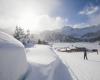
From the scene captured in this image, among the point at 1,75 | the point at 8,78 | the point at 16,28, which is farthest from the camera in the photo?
the point at 16,28

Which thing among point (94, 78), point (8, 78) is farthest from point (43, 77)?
point (94, 78)

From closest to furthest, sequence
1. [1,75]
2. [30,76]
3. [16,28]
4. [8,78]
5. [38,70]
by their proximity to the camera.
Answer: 1. [1,75]
2. [8,78]
3. [30,76]
4. [38,70]
5. [16,28]

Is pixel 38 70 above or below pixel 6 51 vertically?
below

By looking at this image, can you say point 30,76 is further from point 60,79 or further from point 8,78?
point 8,78

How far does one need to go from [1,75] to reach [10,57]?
0.79 metres

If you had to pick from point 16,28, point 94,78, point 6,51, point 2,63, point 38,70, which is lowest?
point 94,78

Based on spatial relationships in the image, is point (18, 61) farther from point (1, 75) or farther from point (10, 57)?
point (1, 75)

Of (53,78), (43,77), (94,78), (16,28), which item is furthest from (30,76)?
(16,28)

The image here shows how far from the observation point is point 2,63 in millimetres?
4617

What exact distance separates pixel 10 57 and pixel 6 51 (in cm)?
35

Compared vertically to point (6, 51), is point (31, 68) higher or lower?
lower

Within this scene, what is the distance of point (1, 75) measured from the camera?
4559mm

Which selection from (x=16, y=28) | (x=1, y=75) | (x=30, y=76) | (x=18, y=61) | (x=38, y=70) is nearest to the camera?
(x=1, y=75)

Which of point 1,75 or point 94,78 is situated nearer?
point 1,75
